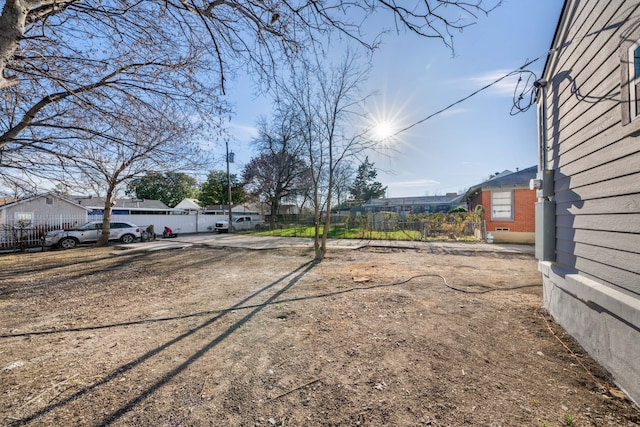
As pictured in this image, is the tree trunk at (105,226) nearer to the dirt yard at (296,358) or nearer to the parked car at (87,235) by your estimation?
the parked car at (87,235)

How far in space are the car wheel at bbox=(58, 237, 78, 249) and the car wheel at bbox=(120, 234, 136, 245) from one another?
201 cm

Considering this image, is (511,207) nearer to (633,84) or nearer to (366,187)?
(633,84)

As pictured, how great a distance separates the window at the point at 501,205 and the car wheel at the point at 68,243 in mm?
20807

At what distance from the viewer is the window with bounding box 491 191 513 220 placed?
1217cm

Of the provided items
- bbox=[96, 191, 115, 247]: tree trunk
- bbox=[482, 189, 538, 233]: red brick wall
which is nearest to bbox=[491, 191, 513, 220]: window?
bbox=[482, 189, 538, 233]: red brick wall

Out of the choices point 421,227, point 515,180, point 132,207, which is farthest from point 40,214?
point 515,180

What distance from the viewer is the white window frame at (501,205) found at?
39.9 ft

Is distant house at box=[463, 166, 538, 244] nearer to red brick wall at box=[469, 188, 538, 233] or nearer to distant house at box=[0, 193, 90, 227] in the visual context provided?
red brick wall at box=[469, 188, 538, 233]

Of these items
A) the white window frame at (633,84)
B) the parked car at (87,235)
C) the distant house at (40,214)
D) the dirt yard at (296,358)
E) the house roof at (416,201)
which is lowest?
the dirt yard at (296,358)

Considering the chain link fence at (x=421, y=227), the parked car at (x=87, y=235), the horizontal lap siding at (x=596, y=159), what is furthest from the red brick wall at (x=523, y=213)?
the parked car at (x=87, y=235)

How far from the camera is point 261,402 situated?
200cm

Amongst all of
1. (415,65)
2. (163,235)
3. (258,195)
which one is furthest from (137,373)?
(258,195)

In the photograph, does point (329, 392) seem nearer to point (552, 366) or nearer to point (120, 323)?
point (552, 366)

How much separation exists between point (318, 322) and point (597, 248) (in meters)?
3.27
